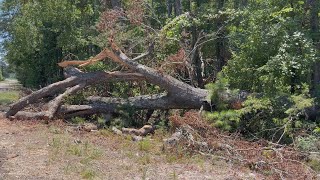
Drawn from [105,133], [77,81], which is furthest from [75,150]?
[77,81]

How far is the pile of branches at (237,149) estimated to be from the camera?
234 inches

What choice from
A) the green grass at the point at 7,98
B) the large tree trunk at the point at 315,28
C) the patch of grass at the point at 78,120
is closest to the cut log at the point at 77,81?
the patch of grass at the point at 78,120

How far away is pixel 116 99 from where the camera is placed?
1041 cm

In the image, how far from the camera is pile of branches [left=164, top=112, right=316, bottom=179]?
594 cm

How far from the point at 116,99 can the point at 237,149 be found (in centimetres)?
452

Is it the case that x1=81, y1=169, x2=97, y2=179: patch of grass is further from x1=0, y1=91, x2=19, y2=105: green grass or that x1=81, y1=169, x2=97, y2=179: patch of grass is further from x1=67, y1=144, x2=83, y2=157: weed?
x1=0, y1=91, x2=19, y2=105: green grass

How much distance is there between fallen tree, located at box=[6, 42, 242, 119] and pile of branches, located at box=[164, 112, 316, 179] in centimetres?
136

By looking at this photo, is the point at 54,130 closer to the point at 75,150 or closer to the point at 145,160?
the point at 75,150

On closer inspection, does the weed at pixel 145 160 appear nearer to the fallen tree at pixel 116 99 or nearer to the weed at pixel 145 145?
the weed at pixel 145 145

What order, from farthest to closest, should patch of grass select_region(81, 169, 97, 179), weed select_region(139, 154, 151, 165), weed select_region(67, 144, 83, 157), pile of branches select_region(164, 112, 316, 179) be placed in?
weed select_region(67, 144, 83, 157)
weed select_region(139, 154, 151, 165)
pile of branches select_region(164, 112, 316, 179)
patch of grass select_region(81, 169, 97, 179)

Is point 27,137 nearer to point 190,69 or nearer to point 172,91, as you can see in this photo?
point 172,91

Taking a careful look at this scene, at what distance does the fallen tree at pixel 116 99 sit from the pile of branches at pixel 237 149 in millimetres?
1356

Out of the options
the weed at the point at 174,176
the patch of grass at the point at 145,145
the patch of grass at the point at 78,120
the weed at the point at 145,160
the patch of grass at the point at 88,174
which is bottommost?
the patch of grass at the point at 78,120

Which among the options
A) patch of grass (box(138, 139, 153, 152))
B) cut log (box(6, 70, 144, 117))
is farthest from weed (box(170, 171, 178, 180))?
cut log (box(6, 70, 144, 117))
